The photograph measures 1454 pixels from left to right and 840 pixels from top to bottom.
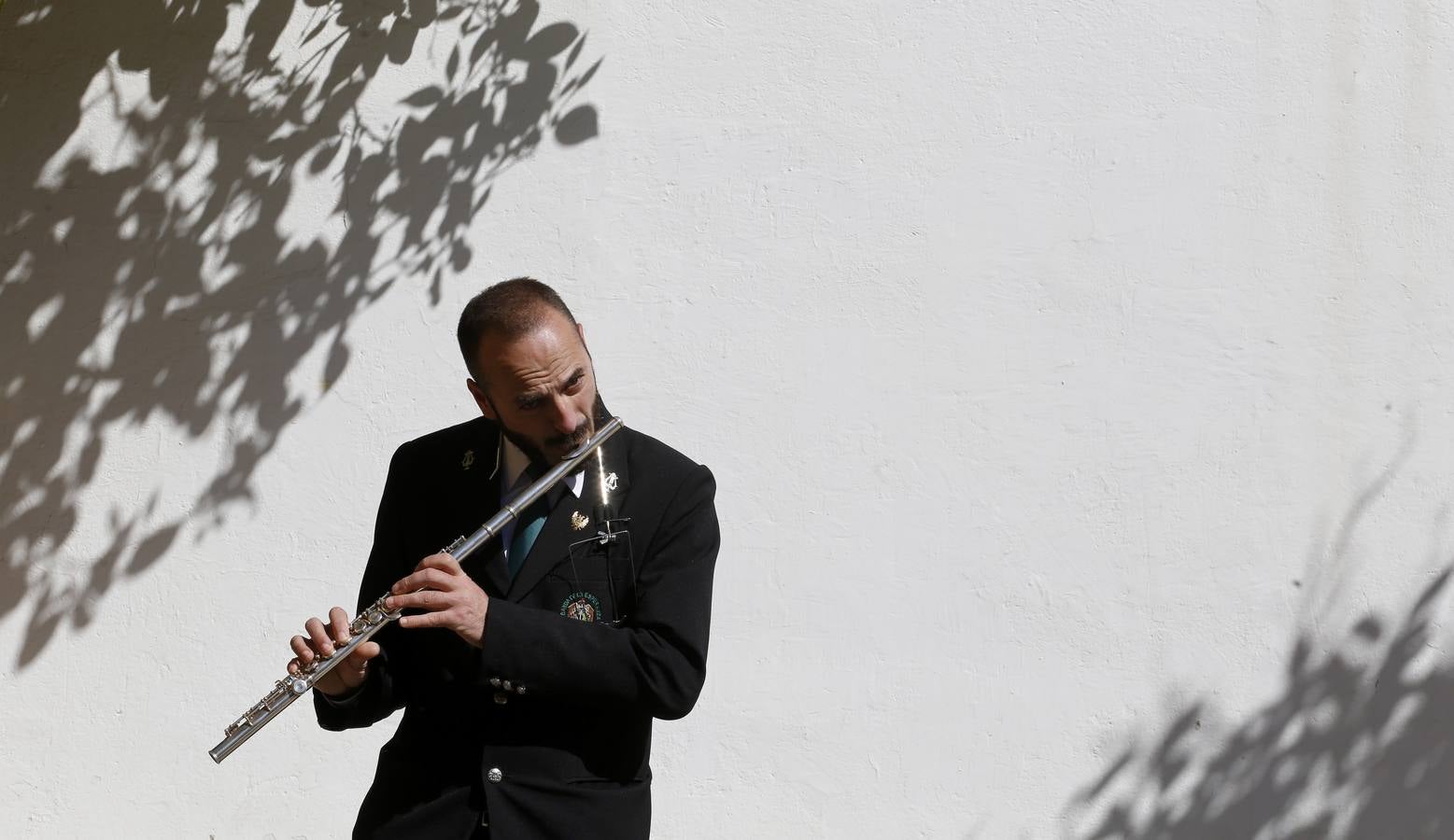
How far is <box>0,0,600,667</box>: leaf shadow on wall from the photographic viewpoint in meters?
4.57

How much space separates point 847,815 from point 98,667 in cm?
245

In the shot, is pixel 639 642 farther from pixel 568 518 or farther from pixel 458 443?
pixel 458 443

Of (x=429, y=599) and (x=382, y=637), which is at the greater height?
(x=429, y=599)

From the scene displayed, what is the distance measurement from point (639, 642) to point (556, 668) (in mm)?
158

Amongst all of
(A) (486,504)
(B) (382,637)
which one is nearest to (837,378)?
(A) (486,504)

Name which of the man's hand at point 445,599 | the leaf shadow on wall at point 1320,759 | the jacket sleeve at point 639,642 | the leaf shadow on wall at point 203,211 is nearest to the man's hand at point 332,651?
the man's hand at point 445,599

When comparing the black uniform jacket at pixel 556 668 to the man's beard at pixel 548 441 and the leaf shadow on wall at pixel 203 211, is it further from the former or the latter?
the leaf shadow on wall at pixel 203 211

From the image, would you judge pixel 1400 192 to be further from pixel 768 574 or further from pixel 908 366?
pixel 768 574

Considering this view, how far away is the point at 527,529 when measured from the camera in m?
2.77

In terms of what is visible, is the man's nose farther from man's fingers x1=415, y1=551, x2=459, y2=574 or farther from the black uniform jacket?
man's fingers x1=415, y1=551, x2=459, y2=574

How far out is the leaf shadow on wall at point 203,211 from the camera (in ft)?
15.0

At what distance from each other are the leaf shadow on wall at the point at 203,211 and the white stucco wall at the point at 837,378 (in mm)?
15

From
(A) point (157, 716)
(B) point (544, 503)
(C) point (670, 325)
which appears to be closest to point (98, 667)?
(A) point (157, 716)

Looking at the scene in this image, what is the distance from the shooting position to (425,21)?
4.58 meters
